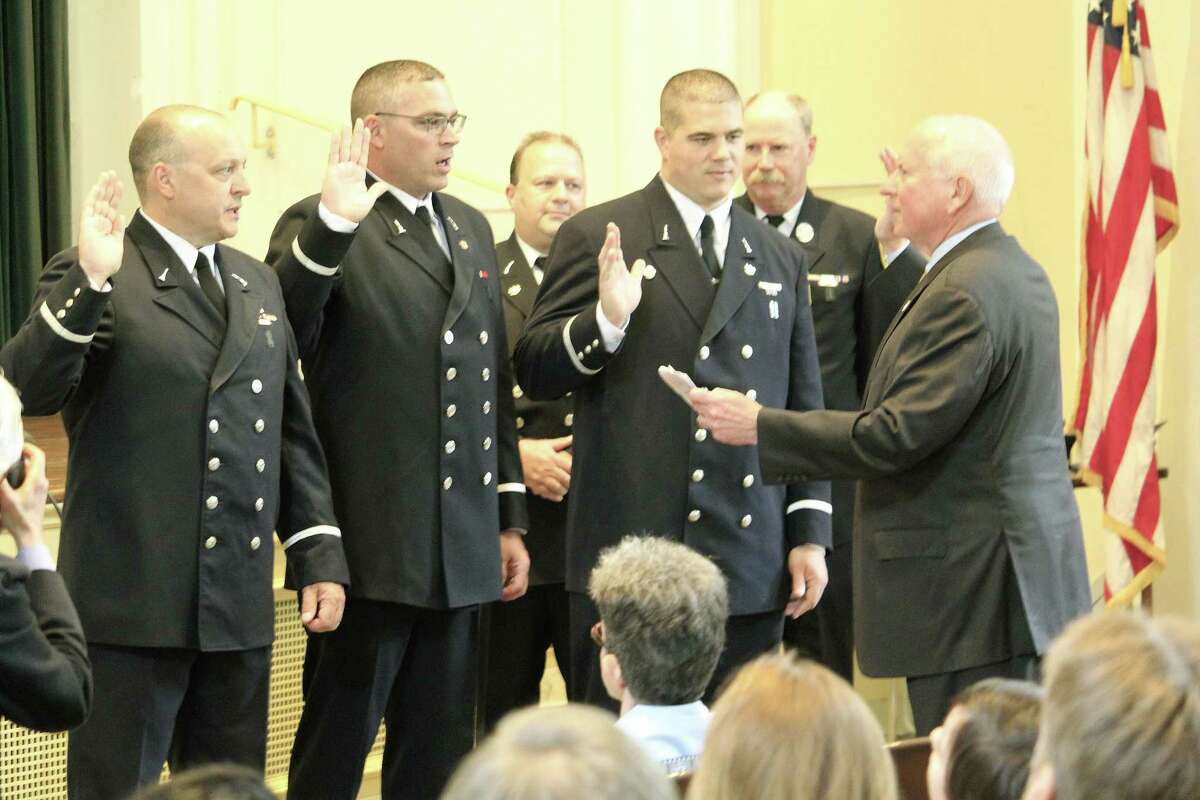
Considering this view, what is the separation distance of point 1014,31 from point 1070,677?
472 centimetres

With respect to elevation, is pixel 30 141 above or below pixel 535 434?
above

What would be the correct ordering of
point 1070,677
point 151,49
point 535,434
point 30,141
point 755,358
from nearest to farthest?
point 1070,677
point 755,358
point 535,434
point 151,49
point 30,141

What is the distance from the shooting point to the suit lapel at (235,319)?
9.95 feet

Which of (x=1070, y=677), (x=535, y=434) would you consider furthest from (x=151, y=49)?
(x=1070, y=677)

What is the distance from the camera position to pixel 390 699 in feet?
11.5

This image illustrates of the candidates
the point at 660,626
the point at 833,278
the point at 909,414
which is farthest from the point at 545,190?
the point at 660,626

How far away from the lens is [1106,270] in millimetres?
5012

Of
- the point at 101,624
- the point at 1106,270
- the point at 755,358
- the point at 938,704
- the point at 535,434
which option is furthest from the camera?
the point at 1106,270

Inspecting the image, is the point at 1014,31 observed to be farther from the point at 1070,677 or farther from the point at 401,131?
the point at 1070,677

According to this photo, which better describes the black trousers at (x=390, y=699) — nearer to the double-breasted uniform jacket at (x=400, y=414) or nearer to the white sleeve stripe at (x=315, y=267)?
the double-breasted uniform jacket at (x=400, y=414)

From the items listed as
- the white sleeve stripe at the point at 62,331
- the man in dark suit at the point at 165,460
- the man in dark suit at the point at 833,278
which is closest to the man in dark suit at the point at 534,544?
the man in dark suit at the point at 833,278

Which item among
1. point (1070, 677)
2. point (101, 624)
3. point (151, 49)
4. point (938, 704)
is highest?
point (151, 49)

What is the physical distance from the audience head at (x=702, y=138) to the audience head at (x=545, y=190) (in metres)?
0.72

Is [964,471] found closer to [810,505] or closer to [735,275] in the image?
[810,505]
